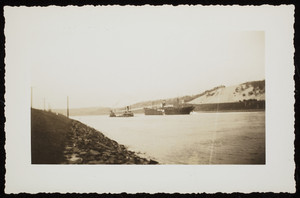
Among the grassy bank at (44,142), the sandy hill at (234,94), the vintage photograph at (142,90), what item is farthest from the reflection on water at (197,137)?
the grassy bank at (44,142)

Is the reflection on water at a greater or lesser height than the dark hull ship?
lesser

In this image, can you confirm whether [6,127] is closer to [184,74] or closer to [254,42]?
[184,74]

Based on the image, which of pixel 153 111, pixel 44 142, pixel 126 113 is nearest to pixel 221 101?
pixel 153 111

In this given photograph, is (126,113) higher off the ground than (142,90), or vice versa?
(142,90)

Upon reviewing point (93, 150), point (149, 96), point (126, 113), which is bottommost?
point (93, 150)

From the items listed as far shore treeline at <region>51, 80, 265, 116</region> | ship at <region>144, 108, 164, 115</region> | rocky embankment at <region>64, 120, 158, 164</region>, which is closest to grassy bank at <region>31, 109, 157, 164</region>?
rocky embankment at <region>64, 120, 158, 164</region>

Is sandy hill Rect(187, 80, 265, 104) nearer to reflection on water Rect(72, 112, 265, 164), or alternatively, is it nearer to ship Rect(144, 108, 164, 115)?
reflection on water Rect(72, 112, 265, 164)

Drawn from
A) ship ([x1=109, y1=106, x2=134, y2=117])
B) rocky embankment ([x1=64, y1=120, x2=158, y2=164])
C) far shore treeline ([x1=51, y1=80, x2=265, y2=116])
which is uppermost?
far shore treeline ([x1=51, y1=80, x2=265, y2=116])

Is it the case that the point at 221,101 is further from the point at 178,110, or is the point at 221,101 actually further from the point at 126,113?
the point at 126,113
